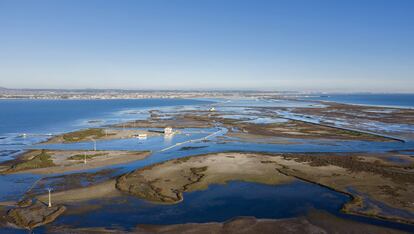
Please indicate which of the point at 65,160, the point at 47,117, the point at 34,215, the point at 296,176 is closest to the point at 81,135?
the point at 65,160

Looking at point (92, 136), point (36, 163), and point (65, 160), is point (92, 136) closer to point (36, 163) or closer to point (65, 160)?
point (65, 160)

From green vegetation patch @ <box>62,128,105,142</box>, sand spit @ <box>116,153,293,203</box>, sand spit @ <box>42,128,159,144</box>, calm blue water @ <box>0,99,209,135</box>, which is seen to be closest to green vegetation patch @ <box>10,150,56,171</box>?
sand spit @ <box>116,153,293,203</box>

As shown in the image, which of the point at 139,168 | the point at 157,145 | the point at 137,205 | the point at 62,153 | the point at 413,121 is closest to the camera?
the point at 137,205

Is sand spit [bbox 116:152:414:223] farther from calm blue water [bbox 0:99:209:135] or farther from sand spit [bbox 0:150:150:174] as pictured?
calm blue water [bbox 0:99:209:135]

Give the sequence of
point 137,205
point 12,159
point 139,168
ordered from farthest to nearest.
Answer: point 12,159
point 139,168
point 137,205

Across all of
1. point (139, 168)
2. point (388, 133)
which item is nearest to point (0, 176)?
point (139, 168)

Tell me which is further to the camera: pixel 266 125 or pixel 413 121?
pixel 413 121

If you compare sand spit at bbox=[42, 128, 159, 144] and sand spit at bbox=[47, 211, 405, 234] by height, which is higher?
sand spit at bbox=[47, 211, 405, 234]

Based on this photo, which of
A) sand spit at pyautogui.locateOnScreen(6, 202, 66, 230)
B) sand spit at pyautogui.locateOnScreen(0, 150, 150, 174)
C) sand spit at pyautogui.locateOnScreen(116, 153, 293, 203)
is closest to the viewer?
sand spit at pyautogui.locateOnScreen(6, 202, 66, 230)

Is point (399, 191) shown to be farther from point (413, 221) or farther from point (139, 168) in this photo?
point (139, 168)

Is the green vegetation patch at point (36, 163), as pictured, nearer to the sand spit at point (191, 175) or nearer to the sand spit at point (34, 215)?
the sand spit at point (191, 175)

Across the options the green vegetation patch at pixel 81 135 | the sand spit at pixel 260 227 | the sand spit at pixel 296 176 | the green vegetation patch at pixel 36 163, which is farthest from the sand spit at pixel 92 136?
the sand spit at pixel 260 227
